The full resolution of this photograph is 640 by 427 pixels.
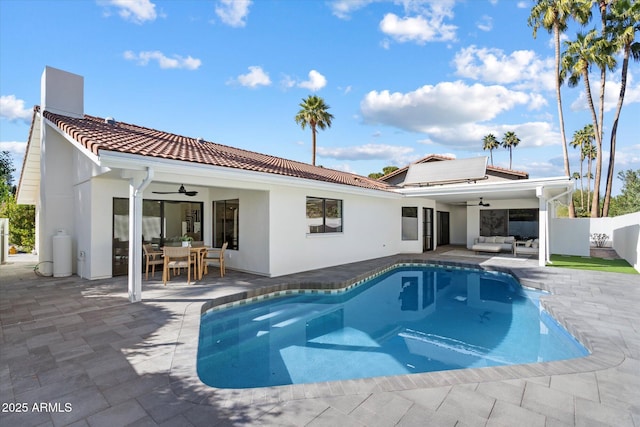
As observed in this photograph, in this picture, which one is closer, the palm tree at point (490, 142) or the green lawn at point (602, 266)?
the green lawn at point (602, 266)

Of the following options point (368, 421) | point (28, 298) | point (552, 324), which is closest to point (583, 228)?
point (552, 324)

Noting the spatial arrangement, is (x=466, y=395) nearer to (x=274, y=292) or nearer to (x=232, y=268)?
(x=274, y=292)

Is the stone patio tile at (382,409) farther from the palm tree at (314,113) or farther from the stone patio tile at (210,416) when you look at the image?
the palm tree at (314,113)

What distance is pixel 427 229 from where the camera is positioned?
18.8 meters

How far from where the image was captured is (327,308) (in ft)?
27.3

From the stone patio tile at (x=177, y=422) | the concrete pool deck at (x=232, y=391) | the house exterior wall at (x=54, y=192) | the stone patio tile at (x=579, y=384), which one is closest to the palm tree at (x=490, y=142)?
A: the concrete pool deck at (x=232, y=391)

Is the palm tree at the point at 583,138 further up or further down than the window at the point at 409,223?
further up

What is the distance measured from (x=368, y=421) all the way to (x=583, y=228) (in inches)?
757

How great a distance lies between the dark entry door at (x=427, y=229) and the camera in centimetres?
1830

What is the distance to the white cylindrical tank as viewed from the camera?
10305 mm

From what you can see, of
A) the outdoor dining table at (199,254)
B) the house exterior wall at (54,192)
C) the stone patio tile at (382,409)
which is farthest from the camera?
the house exterior wall at (54,192)

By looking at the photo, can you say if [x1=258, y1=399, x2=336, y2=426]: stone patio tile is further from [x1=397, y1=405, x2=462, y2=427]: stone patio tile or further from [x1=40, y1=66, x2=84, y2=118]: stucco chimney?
[x1=40, y1=66, x2=84, y2=118]: stucco chimney

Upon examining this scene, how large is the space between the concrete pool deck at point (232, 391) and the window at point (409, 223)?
11.3 metres

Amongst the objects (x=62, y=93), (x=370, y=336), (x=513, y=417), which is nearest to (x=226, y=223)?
(x=62, y=93)
